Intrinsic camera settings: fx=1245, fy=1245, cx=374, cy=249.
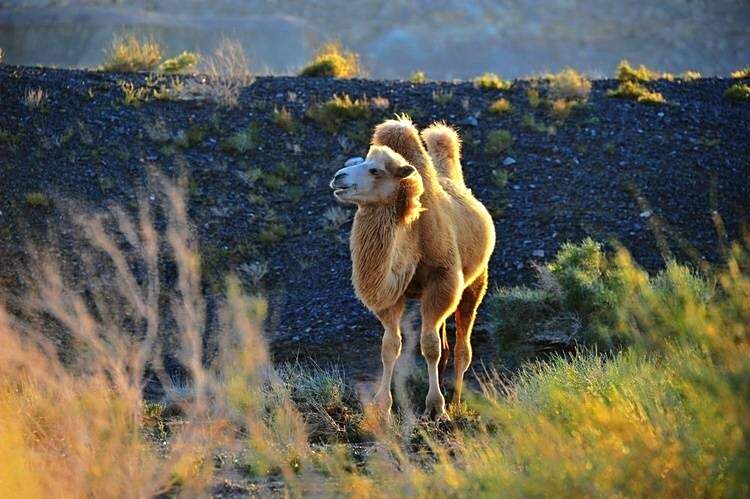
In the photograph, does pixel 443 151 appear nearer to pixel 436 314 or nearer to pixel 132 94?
pixel 436 314

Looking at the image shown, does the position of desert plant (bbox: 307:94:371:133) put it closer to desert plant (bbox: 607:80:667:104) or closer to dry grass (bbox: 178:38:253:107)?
Answer: dry grass (bbox: 178:38:253:107)

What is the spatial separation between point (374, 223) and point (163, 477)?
4.42 metres

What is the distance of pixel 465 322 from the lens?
1280cm

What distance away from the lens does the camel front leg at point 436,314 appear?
11.2 m

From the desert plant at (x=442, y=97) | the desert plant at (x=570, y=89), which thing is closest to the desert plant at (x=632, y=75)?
the desert plant at (x=570, y=89)

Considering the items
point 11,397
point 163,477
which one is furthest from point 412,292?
point 163,477

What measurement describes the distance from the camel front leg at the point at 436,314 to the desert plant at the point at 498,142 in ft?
33.4

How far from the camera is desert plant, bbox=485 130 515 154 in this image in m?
21.3

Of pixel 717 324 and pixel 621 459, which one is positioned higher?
pixel 717 324

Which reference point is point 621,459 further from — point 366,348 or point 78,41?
point 78,41

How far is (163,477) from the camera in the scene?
6.78m

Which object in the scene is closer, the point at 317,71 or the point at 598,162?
the point at 598,162

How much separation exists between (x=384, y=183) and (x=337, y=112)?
11739 mm

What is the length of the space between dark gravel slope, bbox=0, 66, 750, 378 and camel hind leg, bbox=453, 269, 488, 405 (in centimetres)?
338
